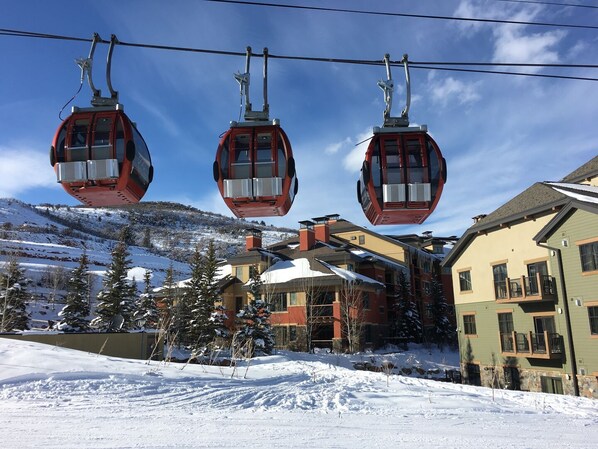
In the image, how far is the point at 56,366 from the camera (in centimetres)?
1208

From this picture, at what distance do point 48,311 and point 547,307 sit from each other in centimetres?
4684

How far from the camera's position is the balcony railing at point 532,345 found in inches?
894

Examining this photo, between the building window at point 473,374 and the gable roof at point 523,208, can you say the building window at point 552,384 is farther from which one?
the gable roof at point 523,208

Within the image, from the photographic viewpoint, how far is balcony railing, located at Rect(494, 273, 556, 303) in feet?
77.3

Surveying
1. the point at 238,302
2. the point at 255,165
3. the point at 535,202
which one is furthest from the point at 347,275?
the point at 255,165

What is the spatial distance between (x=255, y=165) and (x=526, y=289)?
2226 cm

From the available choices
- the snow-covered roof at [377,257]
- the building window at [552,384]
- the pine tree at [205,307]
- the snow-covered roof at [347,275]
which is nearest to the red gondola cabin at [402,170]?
the building window at [552,384]

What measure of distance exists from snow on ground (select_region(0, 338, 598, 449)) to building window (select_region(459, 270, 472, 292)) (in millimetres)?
15693

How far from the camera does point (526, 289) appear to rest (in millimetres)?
24641

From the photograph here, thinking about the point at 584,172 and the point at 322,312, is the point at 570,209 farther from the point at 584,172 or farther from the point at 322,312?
the point at 322,312

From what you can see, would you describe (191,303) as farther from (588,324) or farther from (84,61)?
(84,61)

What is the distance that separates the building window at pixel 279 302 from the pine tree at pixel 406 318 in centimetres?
1122


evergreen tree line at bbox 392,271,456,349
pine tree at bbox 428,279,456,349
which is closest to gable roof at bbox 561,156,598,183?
evergreen tree line at bbox 392,271,456,349

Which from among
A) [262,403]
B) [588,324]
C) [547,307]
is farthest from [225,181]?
[547,307]
